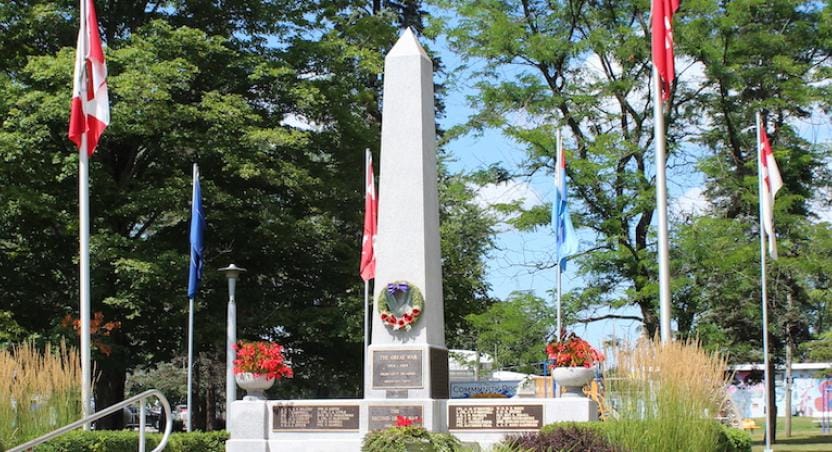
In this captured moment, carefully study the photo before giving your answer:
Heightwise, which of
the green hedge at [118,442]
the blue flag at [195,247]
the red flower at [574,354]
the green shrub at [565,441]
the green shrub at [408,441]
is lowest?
the green hedge at [118,442]

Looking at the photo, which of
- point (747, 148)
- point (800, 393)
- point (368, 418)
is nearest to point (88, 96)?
point (368, 418)

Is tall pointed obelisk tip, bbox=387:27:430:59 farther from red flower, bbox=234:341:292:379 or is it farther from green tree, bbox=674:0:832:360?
green tree, bbox=674:0:832:360

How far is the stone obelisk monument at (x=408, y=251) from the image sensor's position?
1864cm

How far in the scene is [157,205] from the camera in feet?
97.6

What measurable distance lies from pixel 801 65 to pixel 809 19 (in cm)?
195

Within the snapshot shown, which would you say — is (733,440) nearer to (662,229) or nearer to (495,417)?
(662,229)

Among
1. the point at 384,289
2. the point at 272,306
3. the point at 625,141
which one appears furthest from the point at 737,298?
the point at 384,289

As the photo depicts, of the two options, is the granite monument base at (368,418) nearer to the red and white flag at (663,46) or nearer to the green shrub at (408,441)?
the green shrub at (408,441)

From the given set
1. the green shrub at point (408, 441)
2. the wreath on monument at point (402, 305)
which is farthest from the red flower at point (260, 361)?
the green shrub at point (408, 441)

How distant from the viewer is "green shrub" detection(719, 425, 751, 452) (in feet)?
39.4

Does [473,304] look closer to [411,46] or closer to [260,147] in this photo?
[260,147]

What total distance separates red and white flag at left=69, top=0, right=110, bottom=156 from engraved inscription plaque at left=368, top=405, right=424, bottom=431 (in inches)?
246

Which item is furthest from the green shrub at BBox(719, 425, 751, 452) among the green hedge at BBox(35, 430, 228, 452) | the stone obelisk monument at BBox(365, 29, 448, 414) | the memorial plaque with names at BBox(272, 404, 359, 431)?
the green hedge at BBox(35, 430, 228, 452)

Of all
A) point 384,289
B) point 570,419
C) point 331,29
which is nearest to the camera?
point 570,419
